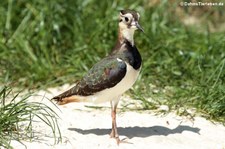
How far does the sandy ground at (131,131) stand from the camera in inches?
222

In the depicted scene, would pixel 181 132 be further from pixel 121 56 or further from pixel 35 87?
pixel 35 87

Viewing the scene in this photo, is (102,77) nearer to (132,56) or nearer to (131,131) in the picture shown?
(132,56)

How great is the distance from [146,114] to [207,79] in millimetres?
872

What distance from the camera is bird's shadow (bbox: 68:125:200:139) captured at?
5.96 meters

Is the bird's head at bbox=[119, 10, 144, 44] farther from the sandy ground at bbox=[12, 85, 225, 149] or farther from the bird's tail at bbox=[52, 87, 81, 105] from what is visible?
the sandy ground at bbox=[12, 85, 225, 149]

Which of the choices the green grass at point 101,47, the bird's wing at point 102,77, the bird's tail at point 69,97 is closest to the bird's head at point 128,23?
the bird's wing at point 102,77

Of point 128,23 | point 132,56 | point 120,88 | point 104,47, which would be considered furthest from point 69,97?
point 104,47

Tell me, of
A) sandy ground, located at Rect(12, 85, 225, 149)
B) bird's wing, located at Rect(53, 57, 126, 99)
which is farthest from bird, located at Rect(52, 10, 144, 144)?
sandy ground, located at Rect(12, 85, 225, 149)

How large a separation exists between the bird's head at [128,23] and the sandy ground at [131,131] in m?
0.87

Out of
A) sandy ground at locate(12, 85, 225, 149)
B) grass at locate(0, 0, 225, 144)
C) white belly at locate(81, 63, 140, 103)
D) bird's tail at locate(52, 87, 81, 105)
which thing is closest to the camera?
white belly at locate(81, 63, 140, 103)

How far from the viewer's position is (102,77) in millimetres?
5656

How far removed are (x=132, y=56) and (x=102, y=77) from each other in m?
0.31

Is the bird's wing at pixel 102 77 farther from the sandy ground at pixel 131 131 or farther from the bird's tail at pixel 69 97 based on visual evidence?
the sandy ground at pixel 131 131

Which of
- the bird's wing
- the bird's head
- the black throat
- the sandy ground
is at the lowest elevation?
the sandy ground
